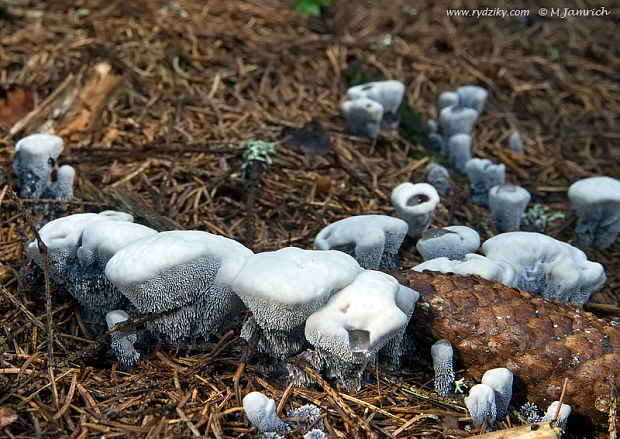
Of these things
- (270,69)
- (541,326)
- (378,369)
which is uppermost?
(270,69)

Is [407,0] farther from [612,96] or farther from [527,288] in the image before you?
[527,288]

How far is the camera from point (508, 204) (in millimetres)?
→ 3496

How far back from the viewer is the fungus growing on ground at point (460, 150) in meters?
4.21

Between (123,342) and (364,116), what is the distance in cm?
261

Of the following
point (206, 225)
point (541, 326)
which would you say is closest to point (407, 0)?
point (206, 225)

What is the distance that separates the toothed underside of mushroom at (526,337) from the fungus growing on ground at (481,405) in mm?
235

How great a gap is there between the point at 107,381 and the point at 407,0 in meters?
5.66

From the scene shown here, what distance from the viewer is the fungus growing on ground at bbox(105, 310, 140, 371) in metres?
2.38

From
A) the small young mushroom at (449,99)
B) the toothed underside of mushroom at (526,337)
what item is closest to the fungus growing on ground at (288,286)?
the toothed underside of mushroom at (526,337)

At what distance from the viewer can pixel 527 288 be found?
2.80 metres

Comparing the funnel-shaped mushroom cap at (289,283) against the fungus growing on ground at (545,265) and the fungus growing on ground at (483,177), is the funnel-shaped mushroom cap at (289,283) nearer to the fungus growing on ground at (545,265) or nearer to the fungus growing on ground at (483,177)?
the fungus growing on ground at (545,265)

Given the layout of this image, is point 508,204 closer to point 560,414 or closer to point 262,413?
point 560,414

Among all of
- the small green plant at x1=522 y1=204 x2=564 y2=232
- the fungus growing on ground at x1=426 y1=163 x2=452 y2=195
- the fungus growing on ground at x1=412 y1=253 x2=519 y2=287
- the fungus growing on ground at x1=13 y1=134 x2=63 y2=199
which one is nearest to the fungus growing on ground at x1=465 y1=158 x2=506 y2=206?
the fungus growing on ground at x1=426 y1=163 x2=452 y2=195

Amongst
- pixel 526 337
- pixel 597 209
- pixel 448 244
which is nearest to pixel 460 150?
pixel 597 209
